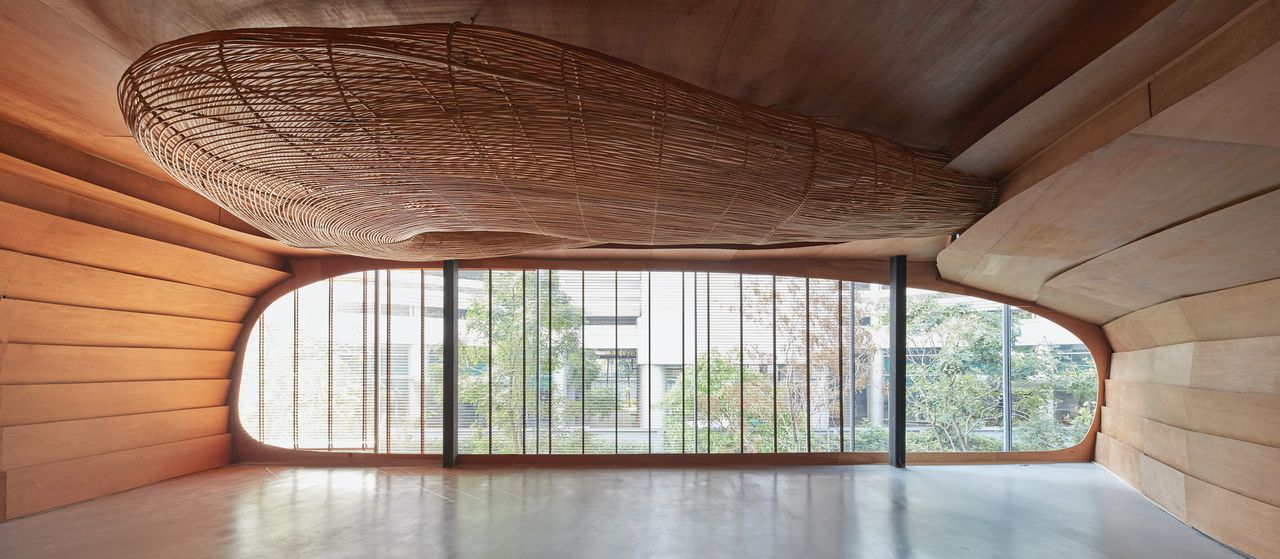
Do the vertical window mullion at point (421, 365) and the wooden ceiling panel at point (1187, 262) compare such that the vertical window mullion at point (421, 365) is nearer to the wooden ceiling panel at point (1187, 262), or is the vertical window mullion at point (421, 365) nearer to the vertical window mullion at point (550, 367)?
the vertical window mullion at point (550, 367)

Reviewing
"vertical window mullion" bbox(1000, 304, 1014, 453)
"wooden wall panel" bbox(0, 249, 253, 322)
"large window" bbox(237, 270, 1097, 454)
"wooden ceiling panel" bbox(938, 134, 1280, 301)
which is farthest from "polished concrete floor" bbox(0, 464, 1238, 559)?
"wooden ceiling panel" bbox(938, 134, 1280, 301)

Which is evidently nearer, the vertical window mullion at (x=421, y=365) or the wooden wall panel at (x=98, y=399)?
the wooden wall panel at (x=98, y=399)

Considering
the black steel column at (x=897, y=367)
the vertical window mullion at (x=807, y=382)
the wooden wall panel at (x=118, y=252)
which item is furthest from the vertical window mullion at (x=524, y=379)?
the black steel column at (x=897, y=367)

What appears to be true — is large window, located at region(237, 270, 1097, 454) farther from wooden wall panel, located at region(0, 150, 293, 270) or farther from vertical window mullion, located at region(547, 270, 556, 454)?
wooden wall panel, located at region(0, 150, 293, 270)

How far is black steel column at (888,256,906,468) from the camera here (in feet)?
25.4

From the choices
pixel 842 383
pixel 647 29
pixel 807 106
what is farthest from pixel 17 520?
pixel 842 383

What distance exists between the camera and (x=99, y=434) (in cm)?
650

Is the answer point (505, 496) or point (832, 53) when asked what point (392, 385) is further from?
point (832, 53)

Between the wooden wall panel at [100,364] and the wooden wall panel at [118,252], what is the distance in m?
0.84

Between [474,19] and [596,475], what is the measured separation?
5.67 m

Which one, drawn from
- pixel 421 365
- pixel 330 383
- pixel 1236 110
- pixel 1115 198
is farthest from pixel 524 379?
pixel 1236 110

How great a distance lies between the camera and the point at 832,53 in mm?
3254

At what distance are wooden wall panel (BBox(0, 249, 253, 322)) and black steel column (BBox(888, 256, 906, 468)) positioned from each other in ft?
26.6

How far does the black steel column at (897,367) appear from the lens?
7730 millimetres
